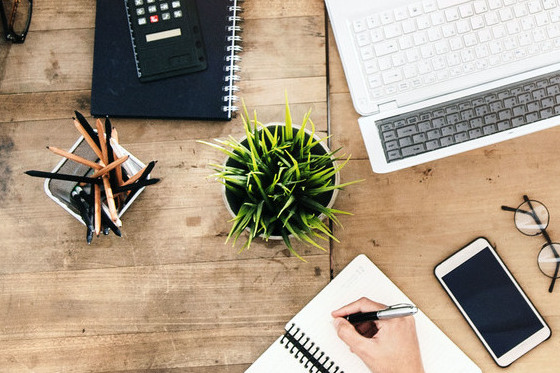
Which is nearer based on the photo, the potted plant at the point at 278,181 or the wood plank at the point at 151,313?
the potted plant at the point at 278,181

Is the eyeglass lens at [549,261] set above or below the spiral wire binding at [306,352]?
above

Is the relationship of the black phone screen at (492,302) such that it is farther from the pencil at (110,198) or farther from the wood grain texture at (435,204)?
the pencil at (110,198)

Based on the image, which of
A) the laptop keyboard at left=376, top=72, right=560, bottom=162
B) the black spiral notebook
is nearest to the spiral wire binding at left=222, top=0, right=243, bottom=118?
the black spiral notebook

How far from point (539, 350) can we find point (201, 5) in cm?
93

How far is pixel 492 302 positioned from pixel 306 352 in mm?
369

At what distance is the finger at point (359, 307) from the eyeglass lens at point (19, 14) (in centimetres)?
83

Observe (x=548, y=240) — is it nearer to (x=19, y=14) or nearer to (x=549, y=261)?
(x=549, y=261)

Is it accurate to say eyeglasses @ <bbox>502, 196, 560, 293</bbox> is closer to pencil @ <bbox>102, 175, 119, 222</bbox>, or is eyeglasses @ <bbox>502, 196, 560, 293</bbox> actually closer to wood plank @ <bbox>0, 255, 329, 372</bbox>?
wood plank @ <bbox>0, 255, 329, 372</bbox>

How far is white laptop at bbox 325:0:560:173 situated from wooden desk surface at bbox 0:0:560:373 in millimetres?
90

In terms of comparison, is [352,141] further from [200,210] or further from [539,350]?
[539,350]

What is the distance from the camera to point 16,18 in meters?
0.99

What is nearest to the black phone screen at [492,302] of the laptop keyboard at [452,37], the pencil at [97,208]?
the laptop keyboard at [452,37]

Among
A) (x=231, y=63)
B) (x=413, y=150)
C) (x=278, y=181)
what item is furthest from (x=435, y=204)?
(x=231, y=63)

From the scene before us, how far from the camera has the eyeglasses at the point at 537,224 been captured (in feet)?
3.12
